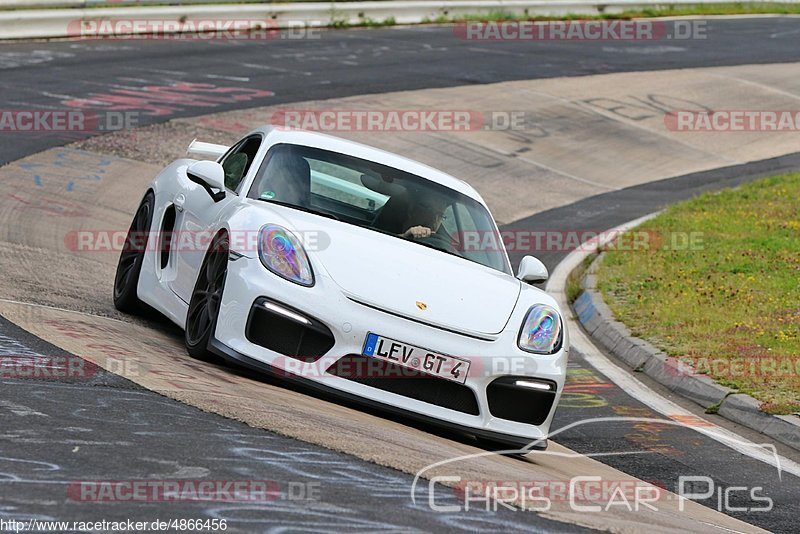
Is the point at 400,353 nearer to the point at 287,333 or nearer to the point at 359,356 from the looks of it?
the point at 359,356

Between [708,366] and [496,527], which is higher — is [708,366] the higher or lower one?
the lower one

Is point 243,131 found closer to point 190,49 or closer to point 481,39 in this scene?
point 190,49

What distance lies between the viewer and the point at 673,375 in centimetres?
935

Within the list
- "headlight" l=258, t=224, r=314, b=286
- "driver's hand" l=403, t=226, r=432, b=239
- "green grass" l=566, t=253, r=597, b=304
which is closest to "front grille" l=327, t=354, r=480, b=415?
"headlight" l=258, t=224, r=314, b=286

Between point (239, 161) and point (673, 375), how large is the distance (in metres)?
3.53

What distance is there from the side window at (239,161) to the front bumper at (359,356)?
4.54 feet

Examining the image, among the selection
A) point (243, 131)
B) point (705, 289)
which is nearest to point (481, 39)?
point (243, 131)

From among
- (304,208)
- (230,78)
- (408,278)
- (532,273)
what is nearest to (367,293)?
(408,278)

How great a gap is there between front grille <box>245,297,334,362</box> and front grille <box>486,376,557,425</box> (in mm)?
879

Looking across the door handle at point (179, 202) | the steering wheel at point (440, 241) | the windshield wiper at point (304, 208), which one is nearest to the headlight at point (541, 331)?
the steering wheel at point (440, 241)

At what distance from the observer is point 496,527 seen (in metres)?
4.52

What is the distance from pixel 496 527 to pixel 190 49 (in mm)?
19602

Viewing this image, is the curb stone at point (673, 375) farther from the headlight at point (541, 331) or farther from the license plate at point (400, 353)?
the license plate at point (400, 353)

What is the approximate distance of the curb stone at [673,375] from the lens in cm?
806
